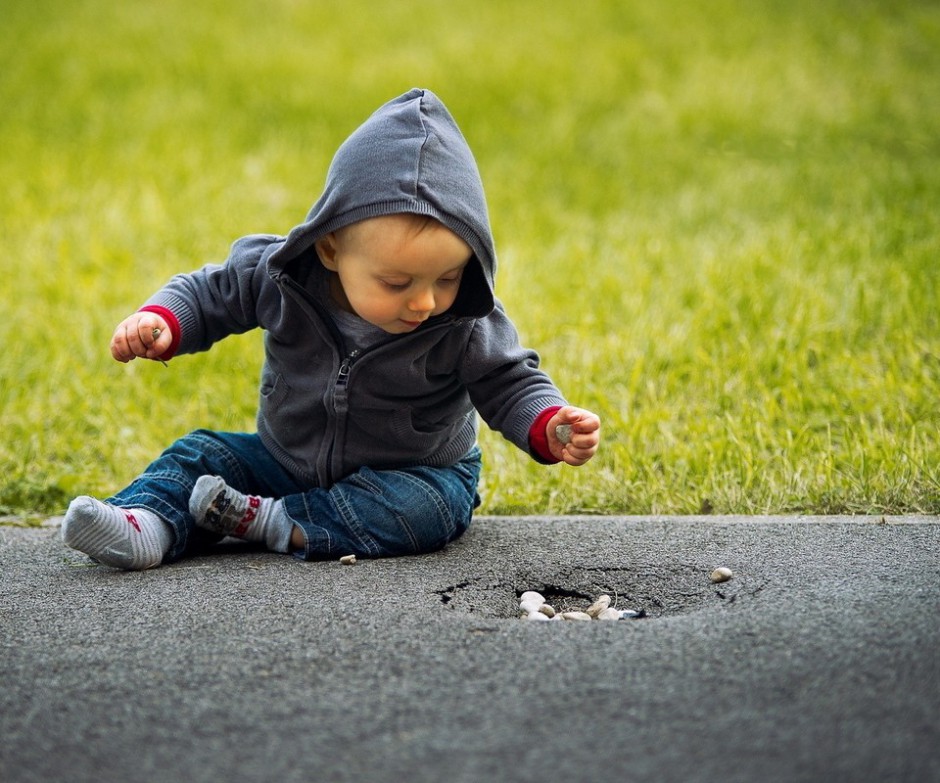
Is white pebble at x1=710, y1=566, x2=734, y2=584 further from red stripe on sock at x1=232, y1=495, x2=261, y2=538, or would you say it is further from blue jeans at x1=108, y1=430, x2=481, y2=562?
red stripe on sock at x1=232, y1=495, x2=261, y2=538

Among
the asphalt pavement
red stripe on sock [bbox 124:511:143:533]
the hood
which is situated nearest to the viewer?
the asphalt pavement

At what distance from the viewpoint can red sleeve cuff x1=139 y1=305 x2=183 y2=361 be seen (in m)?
2.45

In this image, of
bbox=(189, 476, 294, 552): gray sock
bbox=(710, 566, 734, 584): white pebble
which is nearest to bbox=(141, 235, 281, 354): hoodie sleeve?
bbox=(189, 476, 294, 552): gray sock

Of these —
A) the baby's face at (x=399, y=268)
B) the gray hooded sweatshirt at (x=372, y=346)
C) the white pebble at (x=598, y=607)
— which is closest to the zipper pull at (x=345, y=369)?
the gray hooded sweatshirt at (x=372, y=346)

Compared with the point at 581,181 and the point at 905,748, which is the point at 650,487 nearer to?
the point at 905,748

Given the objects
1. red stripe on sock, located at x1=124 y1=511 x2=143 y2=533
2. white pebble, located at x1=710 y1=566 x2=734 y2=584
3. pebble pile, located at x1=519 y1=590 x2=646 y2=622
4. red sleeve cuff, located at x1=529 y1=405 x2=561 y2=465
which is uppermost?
red sleeve cuff, located at x1=529 y1=405 x2=561 y2=465

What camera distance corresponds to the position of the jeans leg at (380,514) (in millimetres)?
2430

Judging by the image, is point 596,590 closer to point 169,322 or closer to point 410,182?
point 410,182

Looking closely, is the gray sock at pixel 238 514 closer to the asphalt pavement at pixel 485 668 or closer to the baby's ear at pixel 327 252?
the asphalt pavement at pixel 485 668

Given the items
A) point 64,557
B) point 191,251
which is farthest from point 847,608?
point 191,251

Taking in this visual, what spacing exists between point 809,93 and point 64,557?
568 centimetres

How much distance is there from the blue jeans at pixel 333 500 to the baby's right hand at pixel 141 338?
11.2 inches

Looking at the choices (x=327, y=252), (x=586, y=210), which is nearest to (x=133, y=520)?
(x=327, y=252)

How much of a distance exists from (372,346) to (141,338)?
46cm
